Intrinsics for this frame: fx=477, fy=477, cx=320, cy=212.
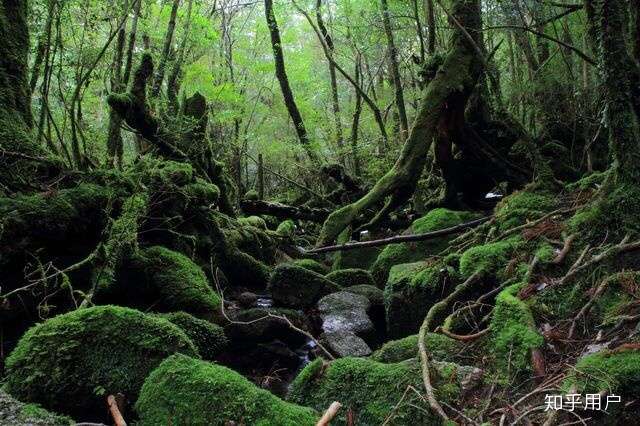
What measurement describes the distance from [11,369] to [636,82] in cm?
545

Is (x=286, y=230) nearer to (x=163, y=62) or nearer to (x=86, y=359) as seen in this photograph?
(x=163, y=62)

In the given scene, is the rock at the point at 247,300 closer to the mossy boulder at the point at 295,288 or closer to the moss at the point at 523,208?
the mossy boulder at the point at 295,288

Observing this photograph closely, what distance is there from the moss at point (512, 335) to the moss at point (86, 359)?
245 cm

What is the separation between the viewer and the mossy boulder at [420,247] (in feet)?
26.2

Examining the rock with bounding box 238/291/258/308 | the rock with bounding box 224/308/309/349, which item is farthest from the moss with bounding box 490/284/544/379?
the rock with bounding box 238/291/258/308

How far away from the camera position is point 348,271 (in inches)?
330

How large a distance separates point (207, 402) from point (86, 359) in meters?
1.20

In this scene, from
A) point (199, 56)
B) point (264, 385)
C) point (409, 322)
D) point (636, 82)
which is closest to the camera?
point (636, 82)

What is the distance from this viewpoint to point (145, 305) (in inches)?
242

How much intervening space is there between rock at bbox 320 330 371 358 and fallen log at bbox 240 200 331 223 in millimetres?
5998

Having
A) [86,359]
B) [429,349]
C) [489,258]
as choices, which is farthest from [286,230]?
[86,359]

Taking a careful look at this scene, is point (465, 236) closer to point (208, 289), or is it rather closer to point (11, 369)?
point (208, 289)

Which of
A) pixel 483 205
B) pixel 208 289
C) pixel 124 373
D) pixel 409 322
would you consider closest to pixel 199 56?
pixel 483 205

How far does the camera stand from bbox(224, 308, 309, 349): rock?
591 cm
